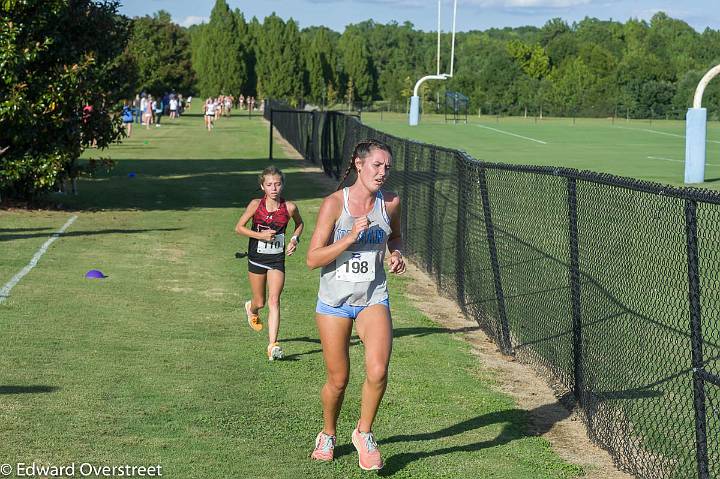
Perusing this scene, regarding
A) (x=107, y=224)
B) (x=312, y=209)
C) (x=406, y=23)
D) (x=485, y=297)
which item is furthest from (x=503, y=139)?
(x=406, y=23)

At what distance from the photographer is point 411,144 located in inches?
672

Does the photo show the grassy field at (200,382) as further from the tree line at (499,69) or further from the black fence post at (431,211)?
the tree line at (499,69)

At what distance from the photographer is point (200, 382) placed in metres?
8.95

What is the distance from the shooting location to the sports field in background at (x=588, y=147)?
1436 inches

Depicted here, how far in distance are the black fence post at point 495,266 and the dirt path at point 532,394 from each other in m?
0.13

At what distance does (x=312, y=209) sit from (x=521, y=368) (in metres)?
14.0

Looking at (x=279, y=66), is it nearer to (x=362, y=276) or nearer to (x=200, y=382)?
(x=200, y=382)

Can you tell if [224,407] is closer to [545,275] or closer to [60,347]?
[60,347]

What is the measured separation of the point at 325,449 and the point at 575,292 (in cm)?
253

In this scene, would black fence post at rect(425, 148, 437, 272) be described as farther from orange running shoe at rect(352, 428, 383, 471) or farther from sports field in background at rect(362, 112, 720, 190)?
sports field in background at rect(362, 112, 720, 190)

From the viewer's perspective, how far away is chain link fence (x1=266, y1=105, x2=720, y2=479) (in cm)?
702

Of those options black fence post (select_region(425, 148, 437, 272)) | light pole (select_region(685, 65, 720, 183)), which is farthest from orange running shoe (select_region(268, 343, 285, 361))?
light pole (select_region(685, 65, 720, 183))

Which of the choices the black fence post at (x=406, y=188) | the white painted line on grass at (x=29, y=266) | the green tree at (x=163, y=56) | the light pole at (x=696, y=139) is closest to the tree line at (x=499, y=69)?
the green tree at (x=163, y=56)

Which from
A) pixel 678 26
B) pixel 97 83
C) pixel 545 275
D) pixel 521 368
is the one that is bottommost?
pixel 521 368
